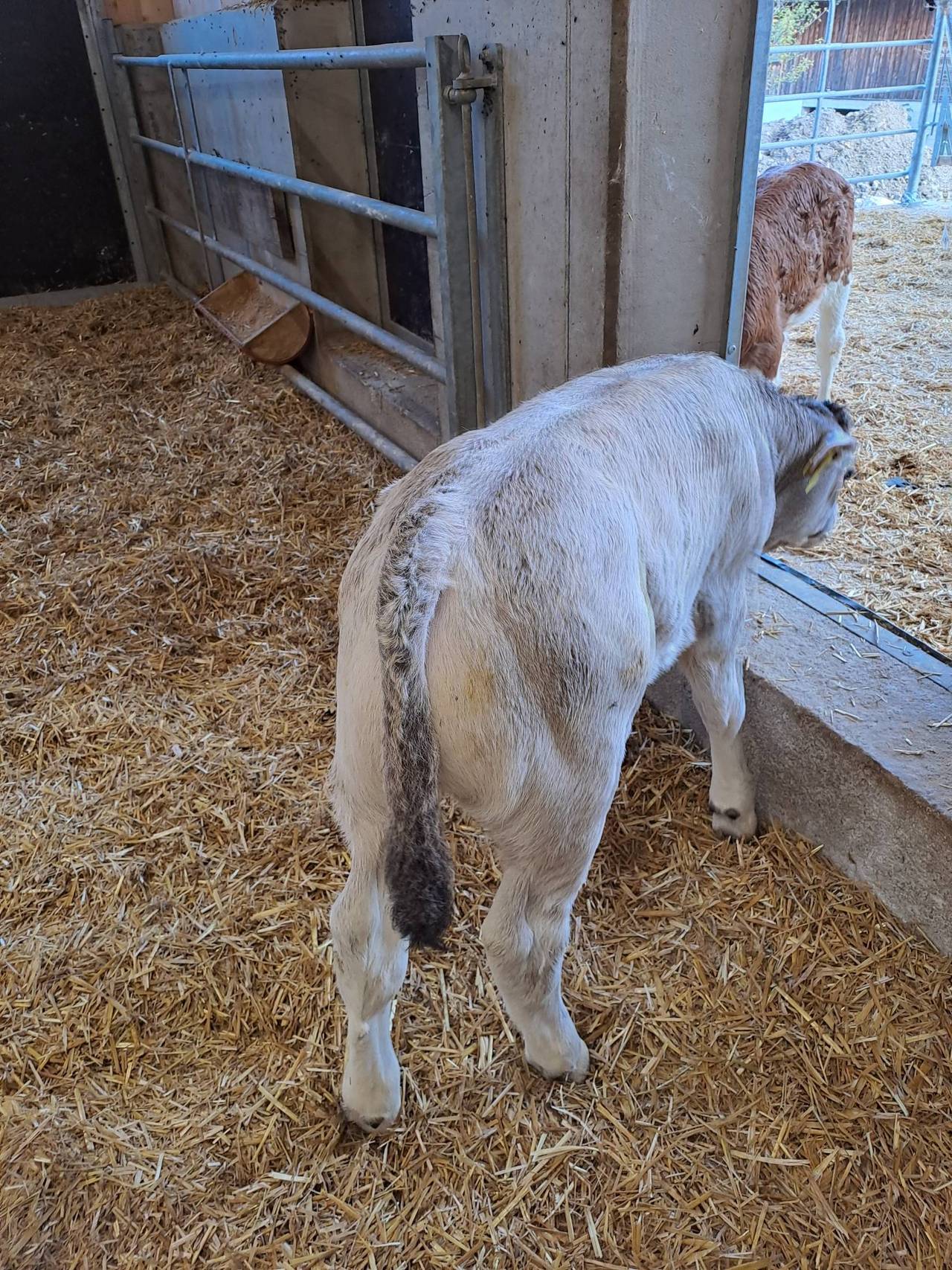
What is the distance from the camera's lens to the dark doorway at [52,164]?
23.6 feet

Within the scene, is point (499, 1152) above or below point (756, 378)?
below

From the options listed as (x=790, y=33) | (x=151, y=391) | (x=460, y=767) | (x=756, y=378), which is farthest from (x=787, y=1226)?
(x=790, y=33)

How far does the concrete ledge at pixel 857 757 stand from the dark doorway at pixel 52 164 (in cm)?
741

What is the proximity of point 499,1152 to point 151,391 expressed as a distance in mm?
4951

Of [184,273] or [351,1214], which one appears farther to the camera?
[184,273]

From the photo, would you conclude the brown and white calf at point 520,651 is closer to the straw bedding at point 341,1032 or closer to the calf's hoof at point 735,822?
the straw bedding at point 341,1032

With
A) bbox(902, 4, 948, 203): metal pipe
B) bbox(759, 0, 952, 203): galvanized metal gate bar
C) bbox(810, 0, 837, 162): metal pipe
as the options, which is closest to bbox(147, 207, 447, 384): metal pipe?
bbox(759, 0, 952, 203): galvanized metal gate bar

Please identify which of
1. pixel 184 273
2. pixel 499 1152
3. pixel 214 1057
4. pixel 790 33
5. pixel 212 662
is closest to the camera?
pixel 499 1152

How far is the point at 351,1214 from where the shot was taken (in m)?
1.77

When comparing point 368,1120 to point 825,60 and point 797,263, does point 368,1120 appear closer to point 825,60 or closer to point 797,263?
point 797,263

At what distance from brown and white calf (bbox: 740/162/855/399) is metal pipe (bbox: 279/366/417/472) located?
165 cm

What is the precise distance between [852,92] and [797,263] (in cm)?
879

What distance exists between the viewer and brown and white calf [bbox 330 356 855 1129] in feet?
4.66

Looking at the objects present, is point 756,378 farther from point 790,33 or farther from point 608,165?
point 790,33
